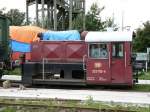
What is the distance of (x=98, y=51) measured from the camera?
18766 millimetres

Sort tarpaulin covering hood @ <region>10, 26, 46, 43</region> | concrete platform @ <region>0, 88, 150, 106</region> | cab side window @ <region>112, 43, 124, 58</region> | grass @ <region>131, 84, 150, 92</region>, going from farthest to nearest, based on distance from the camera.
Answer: tarpaulin covering hood @ <region>10, 26, 46, 43</region> < grass @ <region>131, 84, 150, 92</region> < cab side window @ <region>112, 43, 124, 58</region> < concrete platform @ <region>0, 88, 150, 106</region>

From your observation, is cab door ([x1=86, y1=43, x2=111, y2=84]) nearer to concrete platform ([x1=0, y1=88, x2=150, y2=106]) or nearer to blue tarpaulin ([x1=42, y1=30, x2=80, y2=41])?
concrete platform ([x1=0, y1=88, x2=150, y2=106])

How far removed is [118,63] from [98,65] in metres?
0.84

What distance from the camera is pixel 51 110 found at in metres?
12.6

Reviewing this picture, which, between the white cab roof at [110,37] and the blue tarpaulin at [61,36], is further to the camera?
the blue tarpaulin at [61,36]

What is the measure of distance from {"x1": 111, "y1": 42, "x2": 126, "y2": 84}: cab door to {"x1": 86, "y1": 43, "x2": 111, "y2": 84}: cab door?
0.21m

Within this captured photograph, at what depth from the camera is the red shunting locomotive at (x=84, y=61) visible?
60.6ft

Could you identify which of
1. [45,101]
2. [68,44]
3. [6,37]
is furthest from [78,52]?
[45,101]

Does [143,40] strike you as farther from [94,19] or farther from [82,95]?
[82,95]

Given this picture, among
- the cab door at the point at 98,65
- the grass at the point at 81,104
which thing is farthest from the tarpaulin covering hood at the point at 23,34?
the grass at the point at 81,104

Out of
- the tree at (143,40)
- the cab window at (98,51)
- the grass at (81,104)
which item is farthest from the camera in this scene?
the tree at (143,40)

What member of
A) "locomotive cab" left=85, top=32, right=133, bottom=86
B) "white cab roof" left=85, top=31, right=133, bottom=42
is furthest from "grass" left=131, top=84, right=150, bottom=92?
"white cab roof" left=85, top=31, right=133, bottom=42

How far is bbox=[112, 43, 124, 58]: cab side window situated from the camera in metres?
18.5

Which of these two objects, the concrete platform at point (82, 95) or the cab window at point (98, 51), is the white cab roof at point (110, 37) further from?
the concrete platform at point (82, 95)
